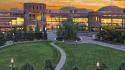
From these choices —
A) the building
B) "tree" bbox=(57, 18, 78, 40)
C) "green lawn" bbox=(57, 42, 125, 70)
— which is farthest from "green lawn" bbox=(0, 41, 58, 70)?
the building

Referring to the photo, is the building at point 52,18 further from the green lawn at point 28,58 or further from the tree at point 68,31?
the green lawn at point 28,58

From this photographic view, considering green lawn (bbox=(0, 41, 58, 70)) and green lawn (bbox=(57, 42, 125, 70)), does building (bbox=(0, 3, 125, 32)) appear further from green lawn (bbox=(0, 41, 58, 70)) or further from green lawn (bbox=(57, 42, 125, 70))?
green lawn (bbox=(57, 42, 125, 70))

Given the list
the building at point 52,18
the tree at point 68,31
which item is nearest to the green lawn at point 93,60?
the tree at point 68,31

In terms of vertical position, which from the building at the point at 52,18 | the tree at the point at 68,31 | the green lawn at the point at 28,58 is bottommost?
the green lawn at the point at 28,58

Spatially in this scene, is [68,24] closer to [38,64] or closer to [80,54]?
[80,54]

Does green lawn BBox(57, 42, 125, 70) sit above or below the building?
below

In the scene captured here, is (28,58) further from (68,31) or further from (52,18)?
(52,18)

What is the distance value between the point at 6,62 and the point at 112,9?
137 meters

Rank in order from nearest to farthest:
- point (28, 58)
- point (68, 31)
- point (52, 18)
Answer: point (28, 58)
point (68, 31)
point (52, 18)

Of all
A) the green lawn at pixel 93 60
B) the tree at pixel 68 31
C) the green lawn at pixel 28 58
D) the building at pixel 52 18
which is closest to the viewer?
the green lawn at pixel 93 60

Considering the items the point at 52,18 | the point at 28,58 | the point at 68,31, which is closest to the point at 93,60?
the point at 28,58

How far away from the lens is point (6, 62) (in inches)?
1571

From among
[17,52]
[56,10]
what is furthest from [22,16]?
[17,52]

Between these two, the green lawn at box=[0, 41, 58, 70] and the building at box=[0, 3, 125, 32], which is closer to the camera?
the green lawn at box=[0, 41, 58, 70]
